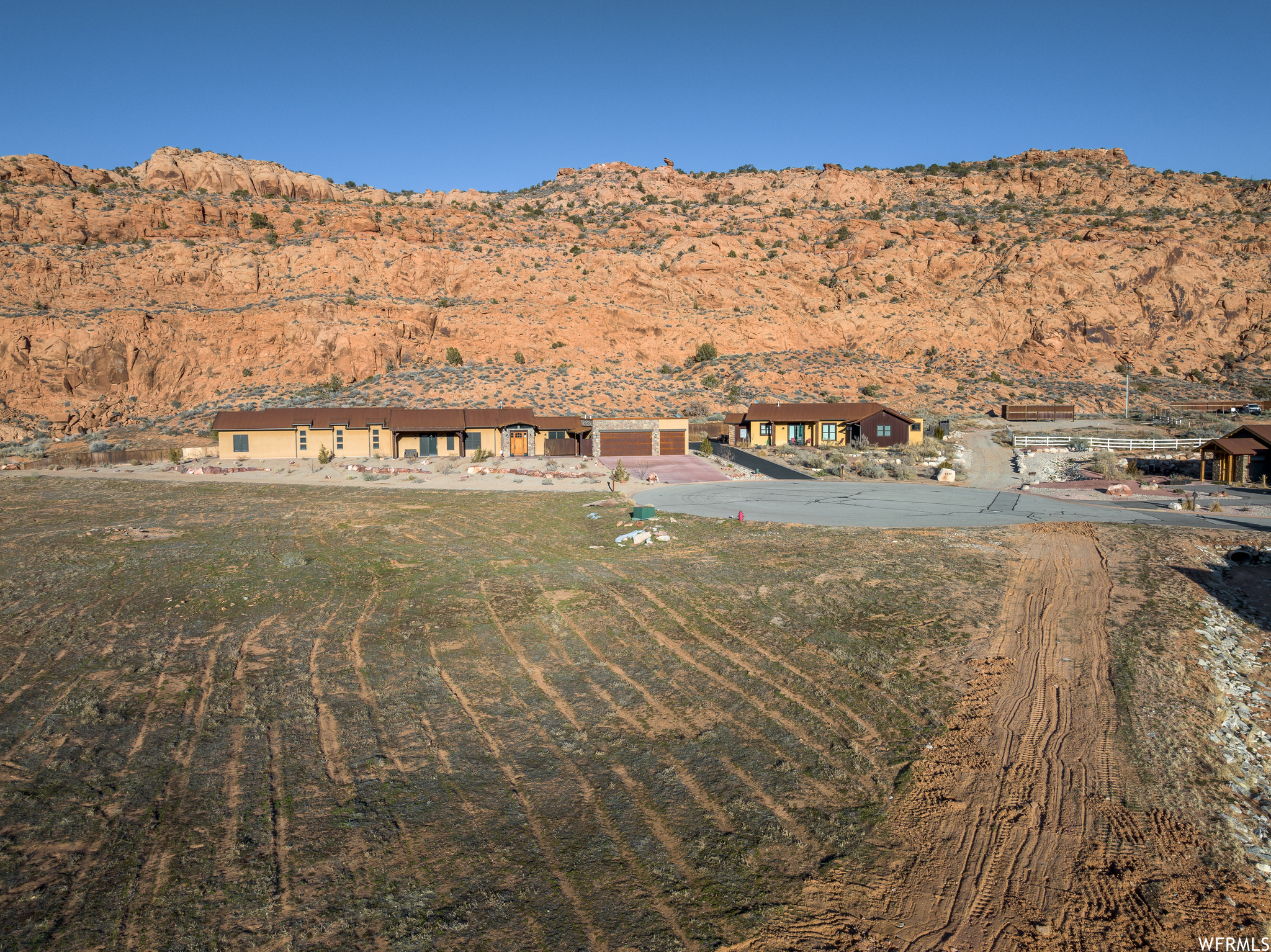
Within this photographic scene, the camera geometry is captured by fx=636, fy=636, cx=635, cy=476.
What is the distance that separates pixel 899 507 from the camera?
86.1 feet

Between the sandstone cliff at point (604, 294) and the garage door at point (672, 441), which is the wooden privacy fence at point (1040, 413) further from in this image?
the garage door at point (672, 441)

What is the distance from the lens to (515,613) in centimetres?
1312

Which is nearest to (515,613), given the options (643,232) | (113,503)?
(113,503)

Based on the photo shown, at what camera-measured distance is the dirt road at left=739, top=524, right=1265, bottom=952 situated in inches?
212

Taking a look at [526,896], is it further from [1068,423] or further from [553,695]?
[1068,423]

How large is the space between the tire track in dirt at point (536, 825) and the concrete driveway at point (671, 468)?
85.8ft

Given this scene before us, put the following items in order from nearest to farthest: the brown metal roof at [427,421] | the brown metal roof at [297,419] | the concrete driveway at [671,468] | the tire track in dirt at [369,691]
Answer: the tire track in dirt at [369,691] < the concrete driveway at [671,468] < the brown metal roof at [297,419] < the brown metal roof at [427,421]

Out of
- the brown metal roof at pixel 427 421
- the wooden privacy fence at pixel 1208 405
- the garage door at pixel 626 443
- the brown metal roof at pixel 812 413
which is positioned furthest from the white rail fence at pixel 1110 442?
the brown metal roof at pixel 427 421

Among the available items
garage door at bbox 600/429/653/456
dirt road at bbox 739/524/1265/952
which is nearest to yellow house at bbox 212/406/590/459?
garage door at bbox 600/429/653/456

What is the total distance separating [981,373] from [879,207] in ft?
106

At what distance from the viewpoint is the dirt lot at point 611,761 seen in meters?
5.50

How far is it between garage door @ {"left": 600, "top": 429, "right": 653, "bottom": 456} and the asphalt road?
54.2 ft

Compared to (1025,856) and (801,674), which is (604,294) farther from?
(1025,856)

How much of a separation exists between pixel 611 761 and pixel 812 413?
4634 centimetres
